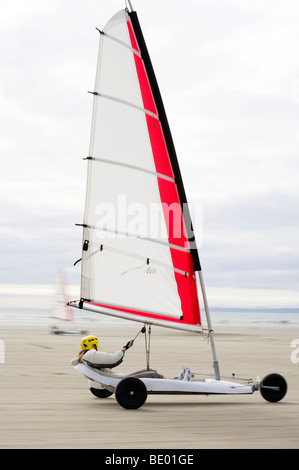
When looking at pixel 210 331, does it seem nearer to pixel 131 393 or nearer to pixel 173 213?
pixel 131 393

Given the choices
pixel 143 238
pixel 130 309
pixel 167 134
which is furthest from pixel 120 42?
pixel 130 309

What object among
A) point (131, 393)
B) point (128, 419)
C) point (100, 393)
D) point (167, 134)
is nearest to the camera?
point (128, 419)

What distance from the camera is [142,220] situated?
463 inches

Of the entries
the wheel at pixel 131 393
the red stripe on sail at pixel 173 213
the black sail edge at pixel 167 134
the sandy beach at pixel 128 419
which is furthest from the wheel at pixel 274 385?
the wheel at pixel 131 393

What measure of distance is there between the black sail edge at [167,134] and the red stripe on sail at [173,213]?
0.06 meters

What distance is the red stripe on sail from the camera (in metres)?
11.8

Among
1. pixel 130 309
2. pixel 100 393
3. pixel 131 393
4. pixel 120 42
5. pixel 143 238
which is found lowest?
pixel 131 393

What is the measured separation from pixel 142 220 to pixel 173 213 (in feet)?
1.67

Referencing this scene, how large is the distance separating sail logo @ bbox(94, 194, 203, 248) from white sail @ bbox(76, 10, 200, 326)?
15mm

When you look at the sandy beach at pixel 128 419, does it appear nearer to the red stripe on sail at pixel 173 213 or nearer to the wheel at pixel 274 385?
the wheel at pixel 274 385

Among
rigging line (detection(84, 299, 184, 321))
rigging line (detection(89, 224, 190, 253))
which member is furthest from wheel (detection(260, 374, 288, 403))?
rigging line (detection(89, 224, 190, 253))
